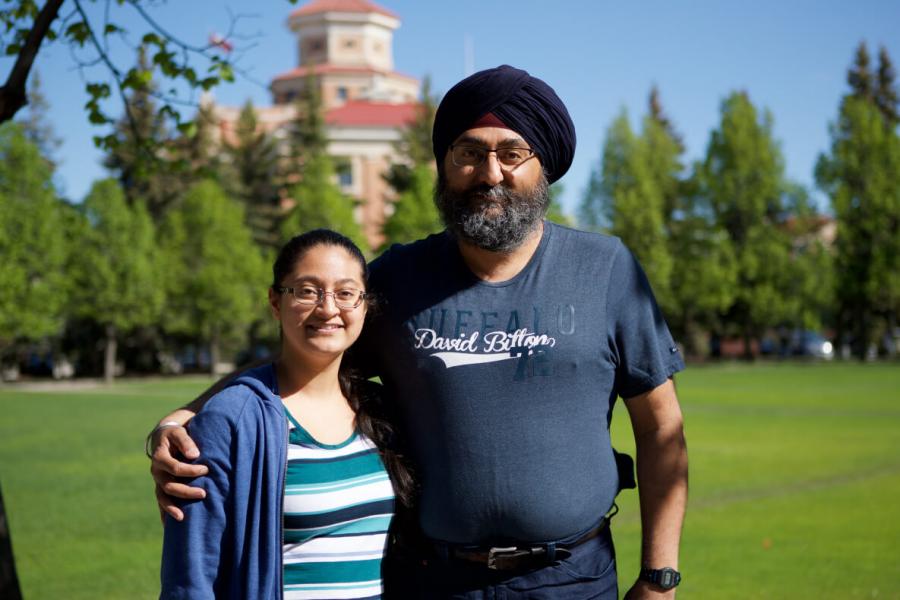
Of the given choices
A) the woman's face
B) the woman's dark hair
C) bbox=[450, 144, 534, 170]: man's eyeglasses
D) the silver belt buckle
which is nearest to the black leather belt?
the silver belt buckle

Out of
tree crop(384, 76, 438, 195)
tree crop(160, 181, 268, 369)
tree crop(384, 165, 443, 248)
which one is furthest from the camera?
tree crop(384, 76, 438, 195)

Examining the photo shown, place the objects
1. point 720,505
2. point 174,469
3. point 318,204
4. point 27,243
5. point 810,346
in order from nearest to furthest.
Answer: point 174,469 < point 720,505 < point 27,243 < point 318,204 < point 810,346

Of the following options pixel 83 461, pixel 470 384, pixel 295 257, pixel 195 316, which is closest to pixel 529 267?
pixel 470 384

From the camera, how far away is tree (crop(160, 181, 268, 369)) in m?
52.2

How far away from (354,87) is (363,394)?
86967mm

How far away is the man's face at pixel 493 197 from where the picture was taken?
3189mm

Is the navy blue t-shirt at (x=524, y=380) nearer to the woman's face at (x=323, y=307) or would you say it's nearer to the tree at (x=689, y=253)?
the woman's face at (x=323, y=307)

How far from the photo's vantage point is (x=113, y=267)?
50.2m

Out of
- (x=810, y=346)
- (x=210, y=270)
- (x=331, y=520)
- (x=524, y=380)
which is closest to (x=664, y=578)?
(x=524, y=380)

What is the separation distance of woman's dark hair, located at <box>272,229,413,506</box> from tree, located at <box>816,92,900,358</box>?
59915 mm

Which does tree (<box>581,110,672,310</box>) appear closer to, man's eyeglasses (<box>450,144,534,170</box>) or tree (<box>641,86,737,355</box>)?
tree (<box>641,86,737,355</box>)

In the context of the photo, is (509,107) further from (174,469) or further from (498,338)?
(174,469)

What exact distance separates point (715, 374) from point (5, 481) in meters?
35.4

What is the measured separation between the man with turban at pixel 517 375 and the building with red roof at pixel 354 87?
231ft
